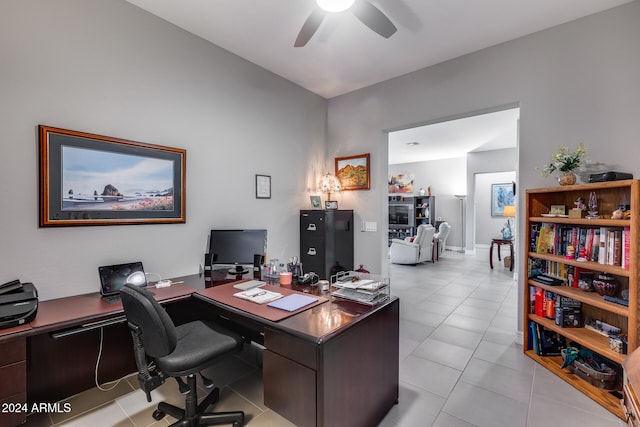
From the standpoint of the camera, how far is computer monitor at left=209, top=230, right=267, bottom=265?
2.81 meters

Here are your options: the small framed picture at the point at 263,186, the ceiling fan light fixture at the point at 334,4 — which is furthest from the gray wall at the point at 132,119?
the ceiling fan light fixture at the point at 334,4

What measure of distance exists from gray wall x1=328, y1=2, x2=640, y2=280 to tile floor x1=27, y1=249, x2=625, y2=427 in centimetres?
153

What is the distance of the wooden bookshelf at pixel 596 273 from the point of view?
6.18ft

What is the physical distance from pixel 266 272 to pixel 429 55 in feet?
9.51

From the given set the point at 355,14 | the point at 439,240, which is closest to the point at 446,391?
the point at 355,14

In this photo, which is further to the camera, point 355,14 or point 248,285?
point 248,285

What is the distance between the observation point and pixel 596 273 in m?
2.39

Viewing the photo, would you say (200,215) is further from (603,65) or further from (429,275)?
(429,275)

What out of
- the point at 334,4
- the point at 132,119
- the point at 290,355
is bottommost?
the point at 290,355

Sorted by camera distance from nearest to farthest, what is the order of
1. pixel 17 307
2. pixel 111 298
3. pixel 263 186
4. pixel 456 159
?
pixel 17 307
pixel 111 298
pixel 263 186
pixel 456 159

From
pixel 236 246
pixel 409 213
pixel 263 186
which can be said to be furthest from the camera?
pixel 409 213

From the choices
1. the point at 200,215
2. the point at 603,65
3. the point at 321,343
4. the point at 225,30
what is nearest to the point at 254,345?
the point at 200,215

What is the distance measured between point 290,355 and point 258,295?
59 cm

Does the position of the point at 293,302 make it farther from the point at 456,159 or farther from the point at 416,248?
the point at 456,159
